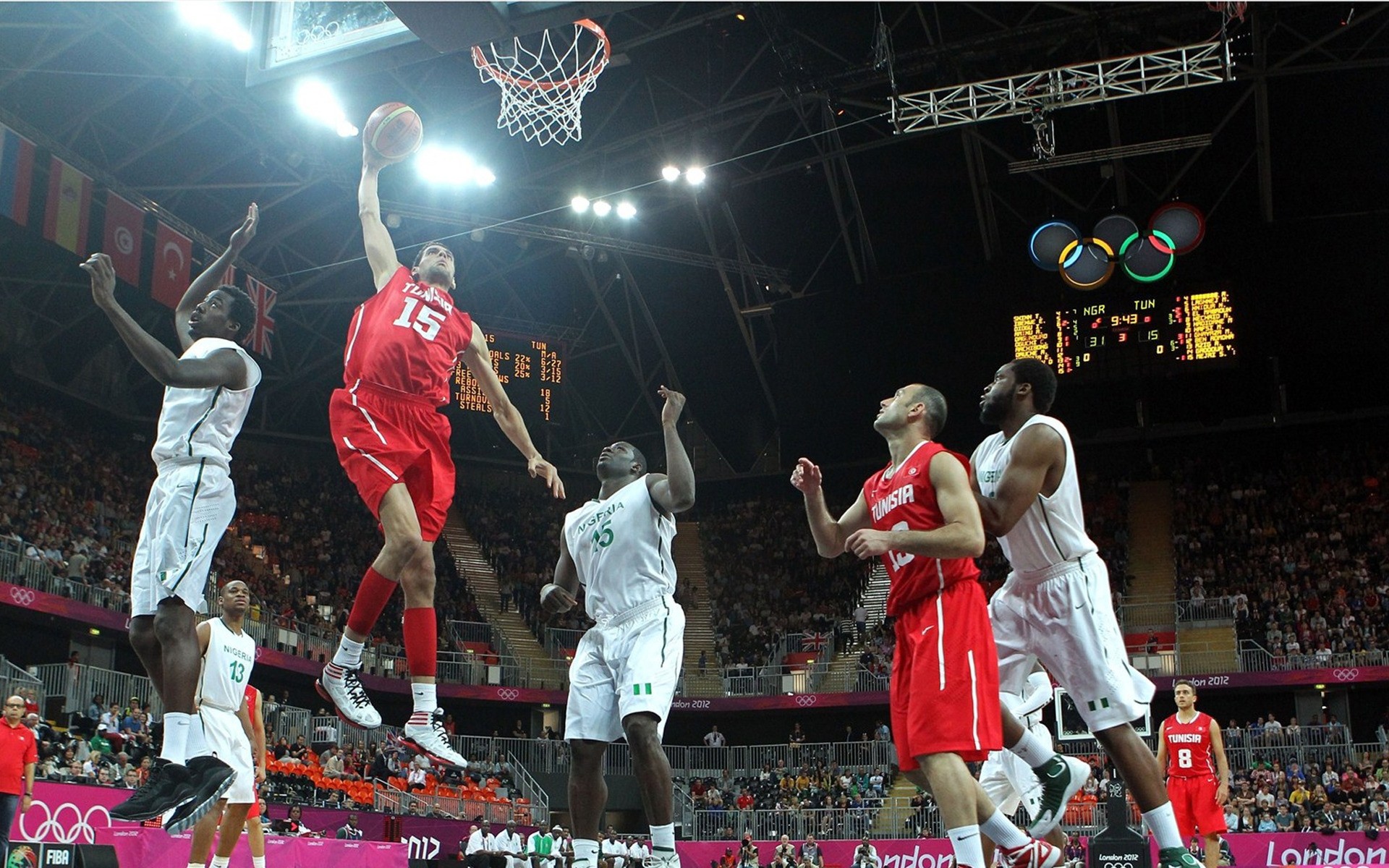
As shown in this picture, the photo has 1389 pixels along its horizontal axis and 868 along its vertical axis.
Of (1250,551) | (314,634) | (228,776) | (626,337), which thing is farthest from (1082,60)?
(228,776)

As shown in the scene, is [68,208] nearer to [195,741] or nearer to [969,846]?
[195,741]

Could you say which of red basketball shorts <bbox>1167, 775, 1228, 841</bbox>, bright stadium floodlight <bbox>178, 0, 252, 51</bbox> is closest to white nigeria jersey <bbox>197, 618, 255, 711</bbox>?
red basketball shorts <bbox>1167, 775, 1228, 841</bbox>

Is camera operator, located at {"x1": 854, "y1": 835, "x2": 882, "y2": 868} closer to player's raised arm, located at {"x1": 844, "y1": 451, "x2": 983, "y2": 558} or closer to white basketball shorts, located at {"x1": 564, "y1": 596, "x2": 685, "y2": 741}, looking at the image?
white basketball shorts, located at {"x1": 564, "y1": 596, "x2": 685, "y2": 741}

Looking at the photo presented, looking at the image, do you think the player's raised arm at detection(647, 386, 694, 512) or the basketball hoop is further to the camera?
the basketball hoop

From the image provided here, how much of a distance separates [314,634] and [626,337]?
12262 mm

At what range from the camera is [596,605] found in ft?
25.3

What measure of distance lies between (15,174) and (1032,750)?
776 inches

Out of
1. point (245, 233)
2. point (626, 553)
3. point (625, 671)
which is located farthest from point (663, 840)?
point (245, 233)

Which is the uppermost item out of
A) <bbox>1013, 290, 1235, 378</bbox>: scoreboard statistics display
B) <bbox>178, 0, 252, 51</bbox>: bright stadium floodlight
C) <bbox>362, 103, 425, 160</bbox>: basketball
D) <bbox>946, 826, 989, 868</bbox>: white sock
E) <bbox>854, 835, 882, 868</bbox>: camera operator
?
<bbox>178, 0, 252, 51</bbox>: bright stadium floodlight

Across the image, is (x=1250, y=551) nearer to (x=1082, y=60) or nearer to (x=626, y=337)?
(x=1082, y=60)

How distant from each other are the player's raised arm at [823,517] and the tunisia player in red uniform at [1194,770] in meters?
7.25

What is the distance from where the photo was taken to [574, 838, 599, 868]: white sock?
6910mm

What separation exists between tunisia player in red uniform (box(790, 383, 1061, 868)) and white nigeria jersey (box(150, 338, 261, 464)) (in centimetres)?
307

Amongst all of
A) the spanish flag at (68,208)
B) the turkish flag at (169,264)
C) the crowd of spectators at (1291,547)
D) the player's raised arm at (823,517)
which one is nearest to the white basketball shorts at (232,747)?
the player's raised arm at (823,517)
